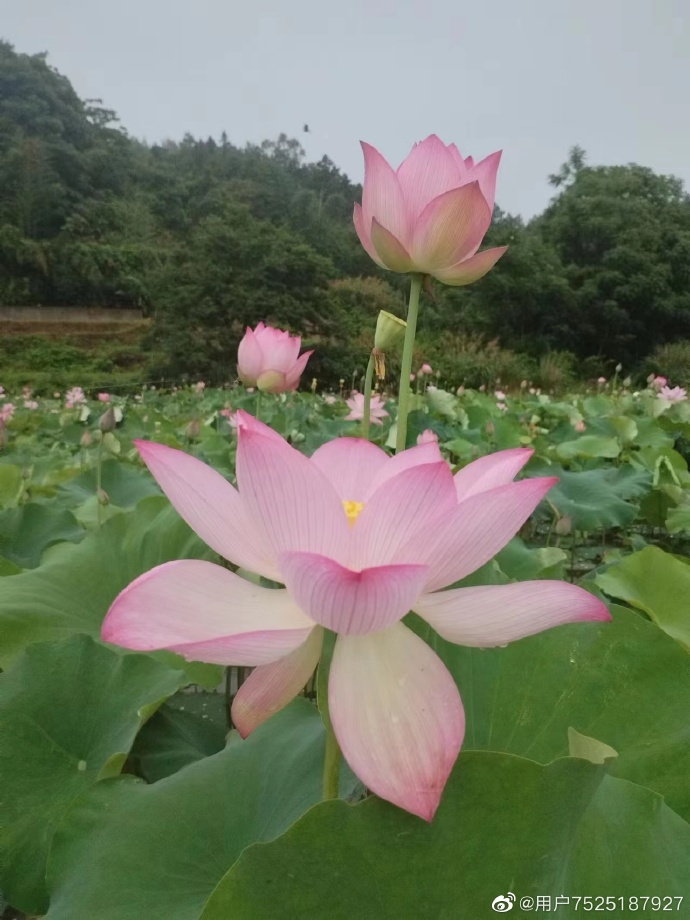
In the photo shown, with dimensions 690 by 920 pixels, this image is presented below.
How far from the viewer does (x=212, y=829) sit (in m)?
0.35

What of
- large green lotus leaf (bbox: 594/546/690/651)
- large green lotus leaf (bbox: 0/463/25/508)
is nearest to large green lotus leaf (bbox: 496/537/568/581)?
large green lotus leaf (bbox: 594/546/690/651)

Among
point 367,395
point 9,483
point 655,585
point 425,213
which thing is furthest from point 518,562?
point 9,483

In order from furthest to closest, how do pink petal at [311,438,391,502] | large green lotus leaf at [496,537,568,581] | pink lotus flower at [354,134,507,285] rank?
large green lotus leaf at [496,537,568,581]
pink lotus flower at [354,134,507,285]
pink petal at [311,438,391,502]

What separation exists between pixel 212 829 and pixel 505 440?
158 centimetres

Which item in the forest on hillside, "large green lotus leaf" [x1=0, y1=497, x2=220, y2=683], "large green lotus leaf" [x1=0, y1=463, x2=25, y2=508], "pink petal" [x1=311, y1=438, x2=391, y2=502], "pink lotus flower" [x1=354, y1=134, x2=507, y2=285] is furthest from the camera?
the forest on hillside

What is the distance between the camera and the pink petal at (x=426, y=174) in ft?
1.58

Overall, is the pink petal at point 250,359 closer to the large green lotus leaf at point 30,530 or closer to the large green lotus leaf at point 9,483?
the large green lotus leaf at point 30,530

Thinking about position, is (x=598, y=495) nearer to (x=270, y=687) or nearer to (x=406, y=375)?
(x=406, y=375)

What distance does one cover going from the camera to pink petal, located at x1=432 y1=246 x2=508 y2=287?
1.61 feet

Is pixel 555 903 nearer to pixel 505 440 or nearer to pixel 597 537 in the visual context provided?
pixel 597 537

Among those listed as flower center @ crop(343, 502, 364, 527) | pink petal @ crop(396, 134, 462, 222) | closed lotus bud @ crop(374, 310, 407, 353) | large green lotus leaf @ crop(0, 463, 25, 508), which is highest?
pink petal @ crop(396, 134, 462, 222)

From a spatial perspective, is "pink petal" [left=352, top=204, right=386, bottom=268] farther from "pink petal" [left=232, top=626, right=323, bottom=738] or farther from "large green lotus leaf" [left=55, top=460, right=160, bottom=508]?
"large green lotus leaf" [left=55, top=460, right=160, bottom=508]

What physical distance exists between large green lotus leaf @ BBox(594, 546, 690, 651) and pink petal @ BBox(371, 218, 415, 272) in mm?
412

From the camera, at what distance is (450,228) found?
47cm
